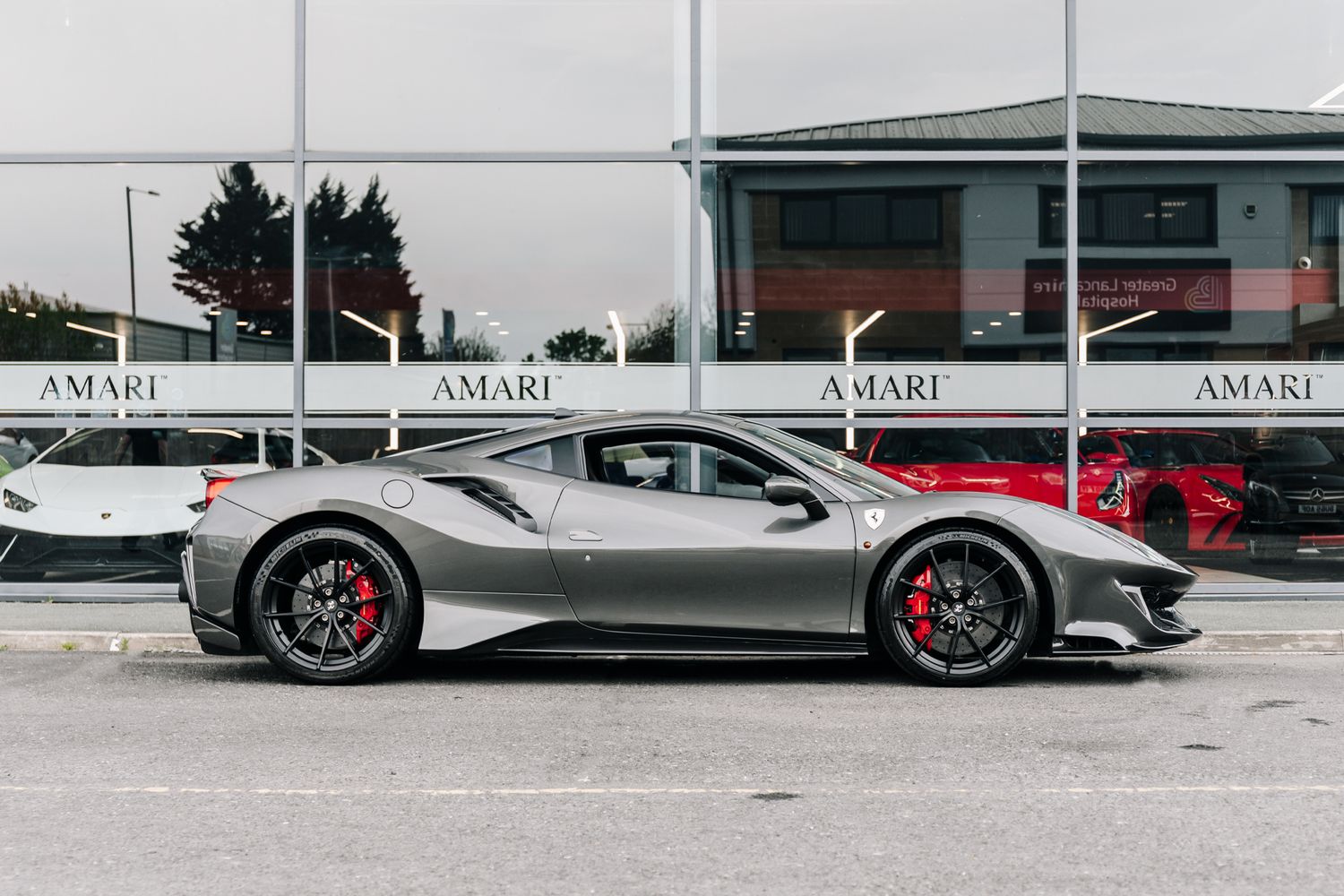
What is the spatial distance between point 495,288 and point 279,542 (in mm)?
3887

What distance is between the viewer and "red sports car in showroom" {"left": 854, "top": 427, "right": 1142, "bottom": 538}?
9.81 meters

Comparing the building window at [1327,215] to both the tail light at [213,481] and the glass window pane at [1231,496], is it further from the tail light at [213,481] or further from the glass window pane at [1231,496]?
the tail light at [213,481]

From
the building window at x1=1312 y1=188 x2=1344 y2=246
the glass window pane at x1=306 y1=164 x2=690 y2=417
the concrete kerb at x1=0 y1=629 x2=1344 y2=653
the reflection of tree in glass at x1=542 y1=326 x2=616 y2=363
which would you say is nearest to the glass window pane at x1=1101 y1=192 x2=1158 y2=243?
the building window at x1=1312 y1=188 x2=1344 y2=246

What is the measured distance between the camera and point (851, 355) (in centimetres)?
992

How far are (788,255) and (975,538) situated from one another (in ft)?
13.5

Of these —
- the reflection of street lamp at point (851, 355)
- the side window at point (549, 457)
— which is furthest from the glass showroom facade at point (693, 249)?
the side window at point (549, 457)

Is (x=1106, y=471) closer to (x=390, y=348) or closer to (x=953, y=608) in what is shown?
(x=953, y=608)

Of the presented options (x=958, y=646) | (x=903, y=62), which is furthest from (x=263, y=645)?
(x=903, y=62)

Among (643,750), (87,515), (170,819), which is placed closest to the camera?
(170,819)

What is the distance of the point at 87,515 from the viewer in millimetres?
9820

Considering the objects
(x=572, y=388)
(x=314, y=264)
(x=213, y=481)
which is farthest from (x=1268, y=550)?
(x=213, y=481)

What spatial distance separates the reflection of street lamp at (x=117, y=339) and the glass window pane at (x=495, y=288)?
133 cm

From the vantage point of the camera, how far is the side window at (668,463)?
6621mm

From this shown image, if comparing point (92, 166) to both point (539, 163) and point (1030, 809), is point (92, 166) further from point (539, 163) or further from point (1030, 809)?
point (1030, 809)
